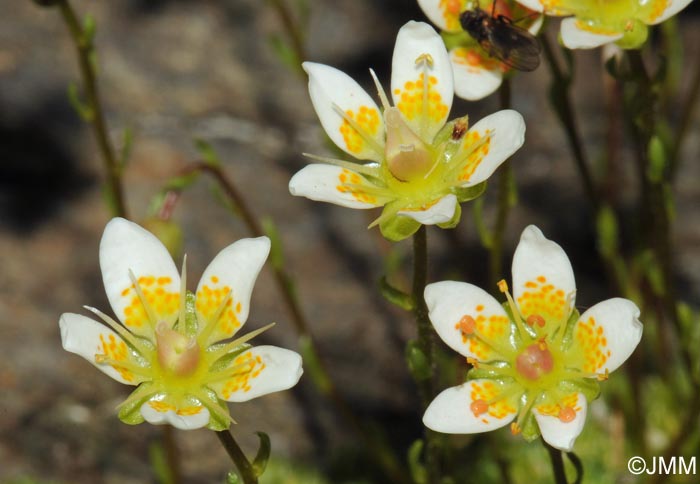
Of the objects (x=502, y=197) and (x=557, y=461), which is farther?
(x=502, y=197)

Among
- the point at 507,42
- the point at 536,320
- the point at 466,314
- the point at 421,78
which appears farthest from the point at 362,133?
the point at 536,320

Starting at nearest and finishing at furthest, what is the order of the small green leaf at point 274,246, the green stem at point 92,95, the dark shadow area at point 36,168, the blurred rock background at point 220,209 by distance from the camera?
1. the green stem at point 92,95
2. the small green leaf at point 274,246
3. the blurred rock background at point 220,209
4. the dark shadow area at point 36,168

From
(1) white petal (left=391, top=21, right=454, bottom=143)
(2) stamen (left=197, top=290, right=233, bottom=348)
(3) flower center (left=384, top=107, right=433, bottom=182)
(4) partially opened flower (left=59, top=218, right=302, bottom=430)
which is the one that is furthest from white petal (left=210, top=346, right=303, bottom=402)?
(1) white petal (left=391, top=21, right=454, bottom=143)

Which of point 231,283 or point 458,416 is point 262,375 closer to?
point 231,283

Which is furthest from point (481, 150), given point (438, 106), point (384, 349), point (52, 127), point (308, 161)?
point (52, 127)

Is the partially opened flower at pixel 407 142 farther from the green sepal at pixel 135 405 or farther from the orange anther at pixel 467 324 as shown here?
the green sepal at pixel 135 405

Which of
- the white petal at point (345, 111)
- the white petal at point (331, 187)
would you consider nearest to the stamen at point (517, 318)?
the white petal at point (331, 187)
